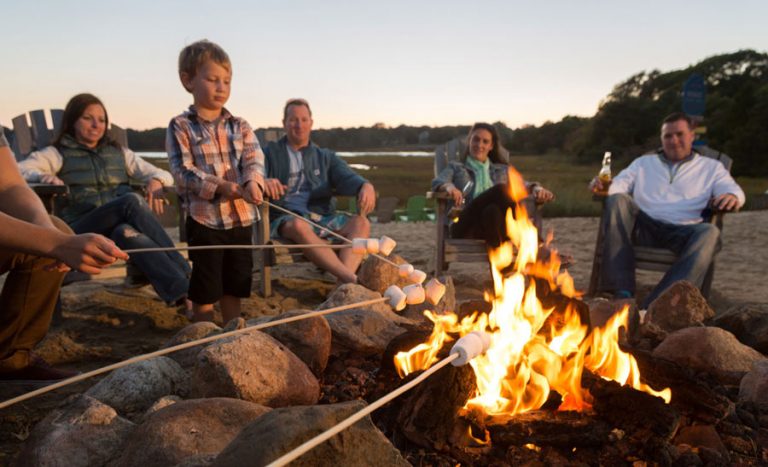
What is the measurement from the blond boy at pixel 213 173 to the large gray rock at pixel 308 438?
1909mm

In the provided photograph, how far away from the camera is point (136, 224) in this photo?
406 cm

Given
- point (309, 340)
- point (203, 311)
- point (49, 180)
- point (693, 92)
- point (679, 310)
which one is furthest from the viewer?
point (693, 92)

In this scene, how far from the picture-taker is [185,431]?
1.62 meters

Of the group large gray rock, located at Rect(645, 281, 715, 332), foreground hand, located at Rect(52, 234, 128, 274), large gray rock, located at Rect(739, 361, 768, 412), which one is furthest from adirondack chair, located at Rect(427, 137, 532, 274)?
foreground hand, located at Rect(52, 234, 128, 274)

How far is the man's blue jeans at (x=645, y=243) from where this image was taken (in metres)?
4.26

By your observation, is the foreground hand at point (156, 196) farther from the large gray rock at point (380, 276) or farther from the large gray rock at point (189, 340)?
the large gray rock at point (189, 340)

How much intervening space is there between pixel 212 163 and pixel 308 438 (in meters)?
2.37

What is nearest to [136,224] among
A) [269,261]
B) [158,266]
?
[158,266]

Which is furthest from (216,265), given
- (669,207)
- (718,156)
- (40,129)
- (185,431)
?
(718,156)

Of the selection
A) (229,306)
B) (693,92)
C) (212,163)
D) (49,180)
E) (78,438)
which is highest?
(693,92)

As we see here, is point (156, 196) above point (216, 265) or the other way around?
above

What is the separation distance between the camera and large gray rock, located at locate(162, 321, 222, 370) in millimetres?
2534

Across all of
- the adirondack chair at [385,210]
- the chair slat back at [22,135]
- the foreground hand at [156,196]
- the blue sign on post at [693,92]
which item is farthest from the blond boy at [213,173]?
the blue sign on post at [693,92]

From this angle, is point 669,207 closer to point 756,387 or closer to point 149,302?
point 756,387
